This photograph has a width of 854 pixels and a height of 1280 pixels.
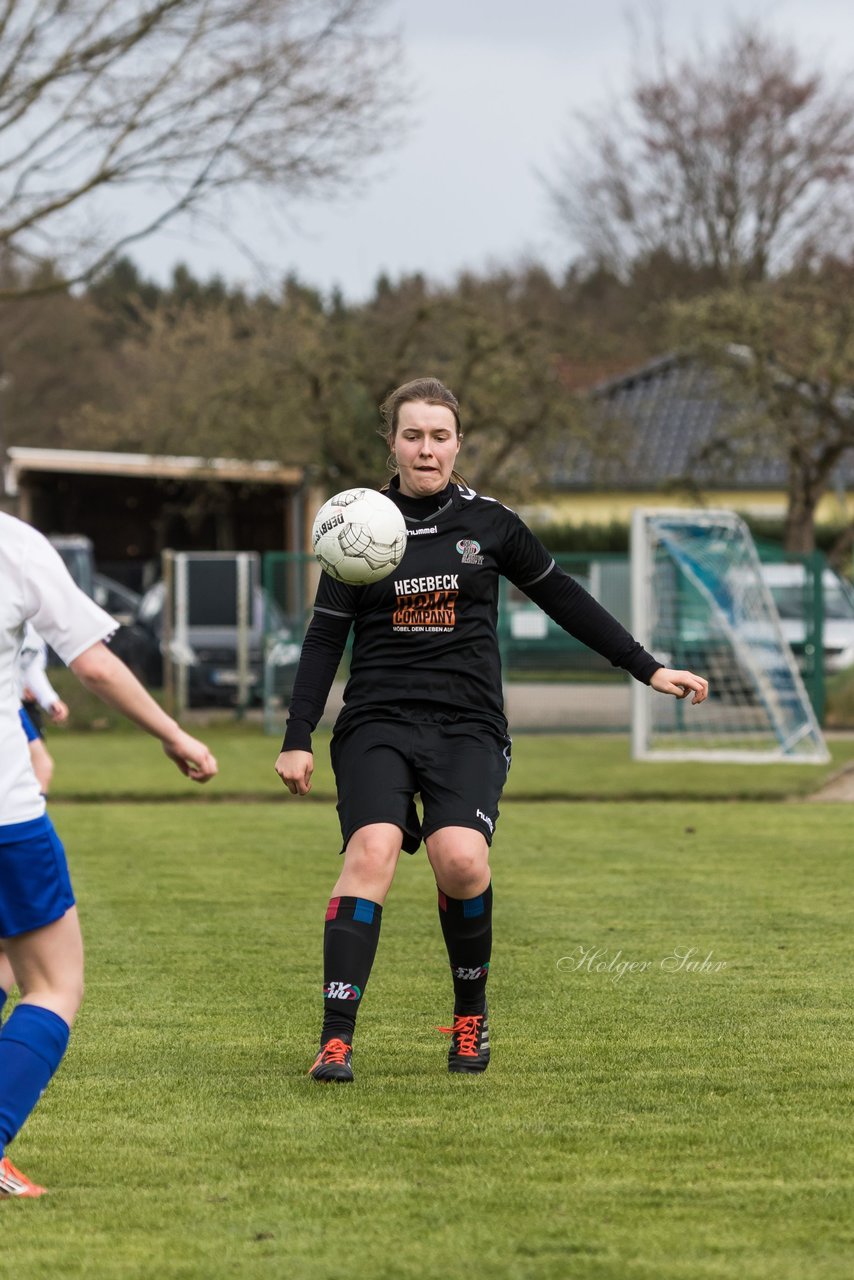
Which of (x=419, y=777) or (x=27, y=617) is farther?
(x=419, y=777)

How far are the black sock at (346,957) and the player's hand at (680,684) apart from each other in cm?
105

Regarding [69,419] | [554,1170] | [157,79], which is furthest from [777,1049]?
[69,419]

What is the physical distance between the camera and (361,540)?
5.37 meters

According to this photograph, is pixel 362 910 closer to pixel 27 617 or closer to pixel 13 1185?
pixel 13 1185

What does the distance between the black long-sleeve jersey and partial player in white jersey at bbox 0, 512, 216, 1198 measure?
1381 millimetres

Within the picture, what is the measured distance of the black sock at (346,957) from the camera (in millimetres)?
5430

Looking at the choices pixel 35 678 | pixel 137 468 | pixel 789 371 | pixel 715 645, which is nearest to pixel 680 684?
pixel 35 678

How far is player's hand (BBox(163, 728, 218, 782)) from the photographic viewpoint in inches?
165

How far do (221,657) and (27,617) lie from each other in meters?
19.9

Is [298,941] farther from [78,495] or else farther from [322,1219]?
[78,495]

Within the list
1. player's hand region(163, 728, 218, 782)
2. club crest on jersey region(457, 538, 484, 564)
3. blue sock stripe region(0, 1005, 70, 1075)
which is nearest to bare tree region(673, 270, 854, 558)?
club crest on jersey region(457, 538, 484, 564)

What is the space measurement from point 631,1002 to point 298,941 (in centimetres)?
196

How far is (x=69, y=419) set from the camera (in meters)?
53.2

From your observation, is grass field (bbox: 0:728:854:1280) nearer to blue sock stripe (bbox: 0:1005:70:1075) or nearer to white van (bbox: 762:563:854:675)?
blue sock stripe (bbox: 0:1005:70:1075)
